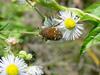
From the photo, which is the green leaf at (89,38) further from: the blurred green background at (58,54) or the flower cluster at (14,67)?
the blurred green background at (58,54)

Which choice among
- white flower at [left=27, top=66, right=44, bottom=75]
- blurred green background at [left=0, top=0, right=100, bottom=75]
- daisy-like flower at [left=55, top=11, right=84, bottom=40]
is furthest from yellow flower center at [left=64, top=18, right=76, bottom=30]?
blurred green background at [left=0, top=0, right=100, bottom=75]

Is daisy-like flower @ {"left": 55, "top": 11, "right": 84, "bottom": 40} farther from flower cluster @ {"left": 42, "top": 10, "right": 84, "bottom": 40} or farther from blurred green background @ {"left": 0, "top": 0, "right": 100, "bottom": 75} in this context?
blurred green background @ {"left": 0, "top": 0, "right": 100, "bottom": 75}

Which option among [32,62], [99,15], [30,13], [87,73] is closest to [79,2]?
[30,13]

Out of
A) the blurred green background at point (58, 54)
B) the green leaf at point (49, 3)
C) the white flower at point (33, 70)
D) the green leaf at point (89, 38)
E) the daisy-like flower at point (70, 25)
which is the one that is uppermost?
the green leaf at point (49, 3)

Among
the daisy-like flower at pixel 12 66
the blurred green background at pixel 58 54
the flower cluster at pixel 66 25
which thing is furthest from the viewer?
the blurred green background at pixel 58 54

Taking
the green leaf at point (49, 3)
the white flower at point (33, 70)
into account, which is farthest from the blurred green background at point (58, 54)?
the white flower at point (33, 70)

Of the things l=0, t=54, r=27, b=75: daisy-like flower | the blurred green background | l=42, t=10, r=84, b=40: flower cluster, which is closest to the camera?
l=0, t=54, r=27, b=75: daisy-like flower

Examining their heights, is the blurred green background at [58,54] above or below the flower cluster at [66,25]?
below

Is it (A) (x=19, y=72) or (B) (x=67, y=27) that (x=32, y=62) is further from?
(B) (x=67, y=27)

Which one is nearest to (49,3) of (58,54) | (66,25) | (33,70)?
(66,25)
